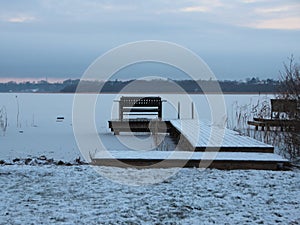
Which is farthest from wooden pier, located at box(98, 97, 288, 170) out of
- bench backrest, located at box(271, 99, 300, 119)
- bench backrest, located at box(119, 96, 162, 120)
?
bench backrest, located at box(119, 96, 162, 120)

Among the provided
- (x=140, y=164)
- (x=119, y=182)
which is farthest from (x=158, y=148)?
(x=119, y=182)

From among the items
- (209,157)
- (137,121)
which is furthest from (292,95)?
(137,121)

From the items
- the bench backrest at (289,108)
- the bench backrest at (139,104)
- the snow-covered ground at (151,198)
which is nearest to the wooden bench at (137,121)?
the bench backrest at (139,104)

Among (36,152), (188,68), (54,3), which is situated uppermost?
(54,3)

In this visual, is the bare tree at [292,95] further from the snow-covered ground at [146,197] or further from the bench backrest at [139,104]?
the bench backrest at [139,104]

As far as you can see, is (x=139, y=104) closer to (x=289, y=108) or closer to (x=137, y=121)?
(x=137, y=121)

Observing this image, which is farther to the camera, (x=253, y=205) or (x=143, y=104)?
(x=143, y=104)

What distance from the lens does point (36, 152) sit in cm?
963

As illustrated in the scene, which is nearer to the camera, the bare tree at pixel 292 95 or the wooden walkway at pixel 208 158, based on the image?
the wooden walkway at pixel 208 158

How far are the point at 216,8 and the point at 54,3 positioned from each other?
4.65 meters

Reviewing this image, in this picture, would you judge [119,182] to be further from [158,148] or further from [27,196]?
[158,148]

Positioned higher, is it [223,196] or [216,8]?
[216,8]

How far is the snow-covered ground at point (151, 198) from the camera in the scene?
427 centimetres

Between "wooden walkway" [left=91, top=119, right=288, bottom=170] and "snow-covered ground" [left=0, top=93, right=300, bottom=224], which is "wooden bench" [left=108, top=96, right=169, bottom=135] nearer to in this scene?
"wooden walkway" [left=91, top=119, right=288, bottom=170]
